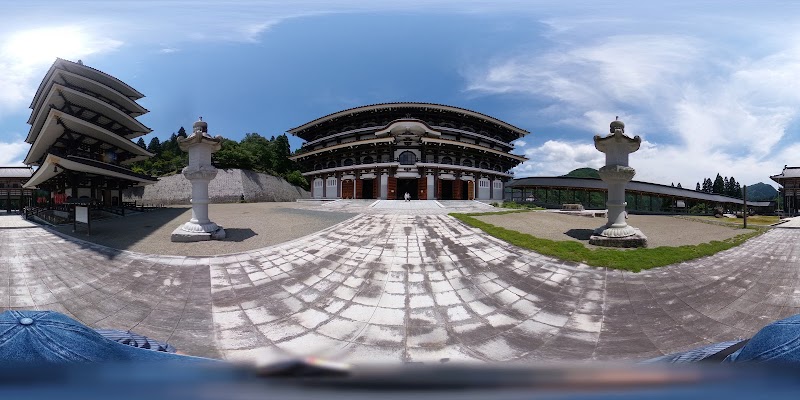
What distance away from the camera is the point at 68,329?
172 centimetres

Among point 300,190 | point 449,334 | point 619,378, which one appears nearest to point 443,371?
point 619,378

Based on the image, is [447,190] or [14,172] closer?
[14,172]

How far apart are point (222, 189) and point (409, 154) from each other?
18.0 meters

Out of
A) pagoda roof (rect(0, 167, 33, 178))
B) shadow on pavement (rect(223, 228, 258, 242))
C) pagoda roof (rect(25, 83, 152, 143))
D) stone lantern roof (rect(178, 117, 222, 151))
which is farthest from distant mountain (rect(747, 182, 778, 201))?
pagoda roof (rect(0, 167, 33, 178))

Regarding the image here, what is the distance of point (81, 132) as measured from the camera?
11.5 m

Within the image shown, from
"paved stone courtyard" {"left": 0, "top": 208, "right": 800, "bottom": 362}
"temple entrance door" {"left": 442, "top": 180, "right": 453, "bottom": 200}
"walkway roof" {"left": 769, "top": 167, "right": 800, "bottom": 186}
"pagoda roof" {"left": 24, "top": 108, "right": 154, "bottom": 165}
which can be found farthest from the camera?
"temple entrance door" {"left": 442, "top": 180, "right": 453, "bottom": 200}

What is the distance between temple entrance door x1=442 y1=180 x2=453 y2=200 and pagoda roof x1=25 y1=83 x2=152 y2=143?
18.2m

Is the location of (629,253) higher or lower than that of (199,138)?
lower

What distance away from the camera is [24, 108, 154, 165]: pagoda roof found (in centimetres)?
976

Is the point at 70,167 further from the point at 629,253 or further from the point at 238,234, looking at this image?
the point at 629,253

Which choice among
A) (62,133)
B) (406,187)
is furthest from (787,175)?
(62,133)

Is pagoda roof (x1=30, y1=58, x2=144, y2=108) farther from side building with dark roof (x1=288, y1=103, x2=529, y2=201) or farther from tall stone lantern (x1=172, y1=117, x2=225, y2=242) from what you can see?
side building with dark roof (x1=288, y1=103, x2=529, y2=201)

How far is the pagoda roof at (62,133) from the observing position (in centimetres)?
976

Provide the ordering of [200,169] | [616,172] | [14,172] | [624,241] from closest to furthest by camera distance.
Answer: [624,241], [616,172], [200,169], [14,172]
